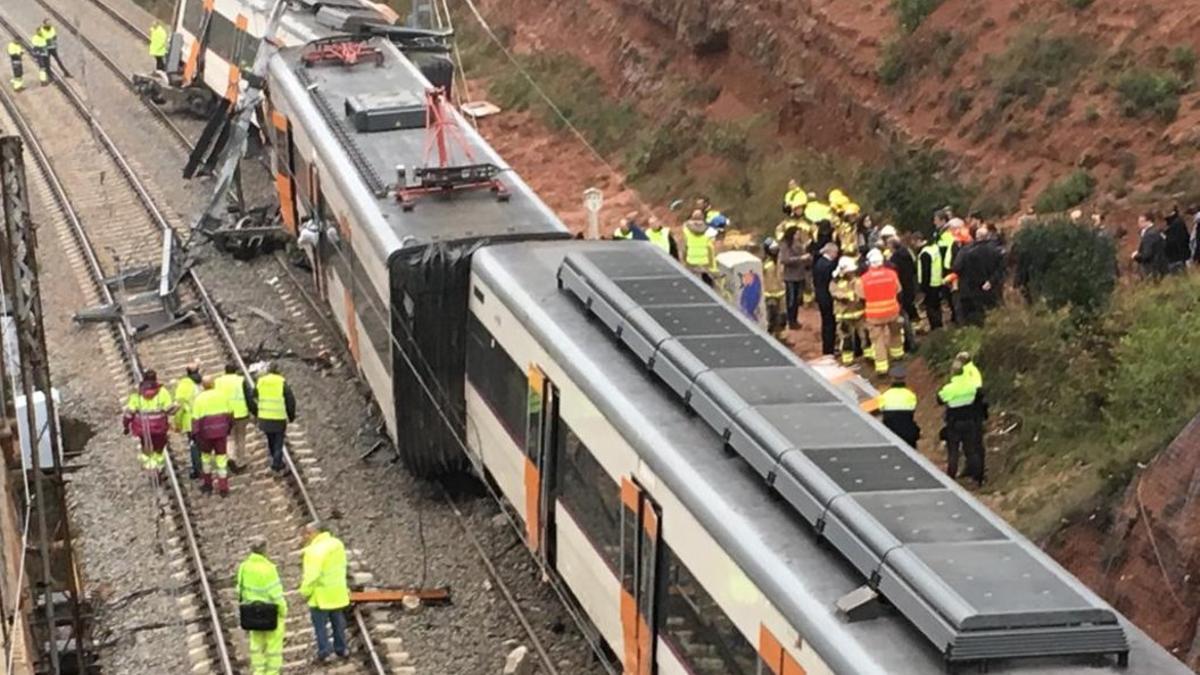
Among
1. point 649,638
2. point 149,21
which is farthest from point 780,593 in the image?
point 149,21

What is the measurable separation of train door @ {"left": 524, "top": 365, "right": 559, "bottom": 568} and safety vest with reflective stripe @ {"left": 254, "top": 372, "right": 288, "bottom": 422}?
483 cm

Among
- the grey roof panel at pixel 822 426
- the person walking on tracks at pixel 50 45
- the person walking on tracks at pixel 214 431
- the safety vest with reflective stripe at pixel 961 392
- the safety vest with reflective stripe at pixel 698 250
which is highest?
the grey roof panel at pixel 822 426

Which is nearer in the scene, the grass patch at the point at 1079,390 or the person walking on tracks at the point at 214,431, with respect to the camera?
the grass patch at the point at 1079,390

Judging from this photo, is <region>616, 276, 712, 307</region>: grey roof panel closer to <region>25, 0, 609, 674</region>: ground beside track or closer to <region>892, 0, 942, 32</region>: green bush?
<region>25, 0, 609, 674</region>: ground beside track

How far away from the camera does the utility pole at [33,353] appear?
15992 millimetres

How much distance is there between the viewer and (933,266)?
20688 mm

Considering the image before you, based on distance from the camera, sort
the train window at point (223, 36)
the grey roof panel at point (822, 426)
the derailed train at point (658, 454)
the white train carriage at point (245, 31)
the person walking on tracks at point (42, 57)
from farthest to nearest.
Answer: the person walking on tracks at point (42, 57) → the train window at point (223, 36) → the white train carriage at point (245, 31) → the grey roof panel at point (822, 426) → the derailed train at point (658, 454)

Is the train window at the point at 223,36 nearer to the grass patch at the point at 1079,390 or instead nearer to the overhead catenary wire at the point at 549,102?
the overhead catenary wire at the point at 549,102

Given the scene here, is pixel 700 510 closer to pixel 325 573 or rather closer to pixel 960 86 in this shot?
pixel 325 573

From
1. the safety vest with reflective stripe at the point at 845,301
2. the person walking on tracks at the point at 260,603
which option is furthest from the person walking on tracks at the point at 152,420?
the safety vest with reflective stripe at the point at 845,301

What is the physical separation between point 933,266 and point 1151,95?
19.0 feet

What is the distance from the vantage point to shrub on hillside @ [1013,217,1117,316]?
63.7 feet

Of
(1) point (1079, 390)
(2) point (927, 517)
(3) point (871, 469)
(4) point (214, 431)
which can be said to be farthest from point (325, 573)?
(1) point (1079, 390)

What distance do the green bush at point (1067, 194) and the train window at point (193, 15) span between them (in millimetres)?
17782
